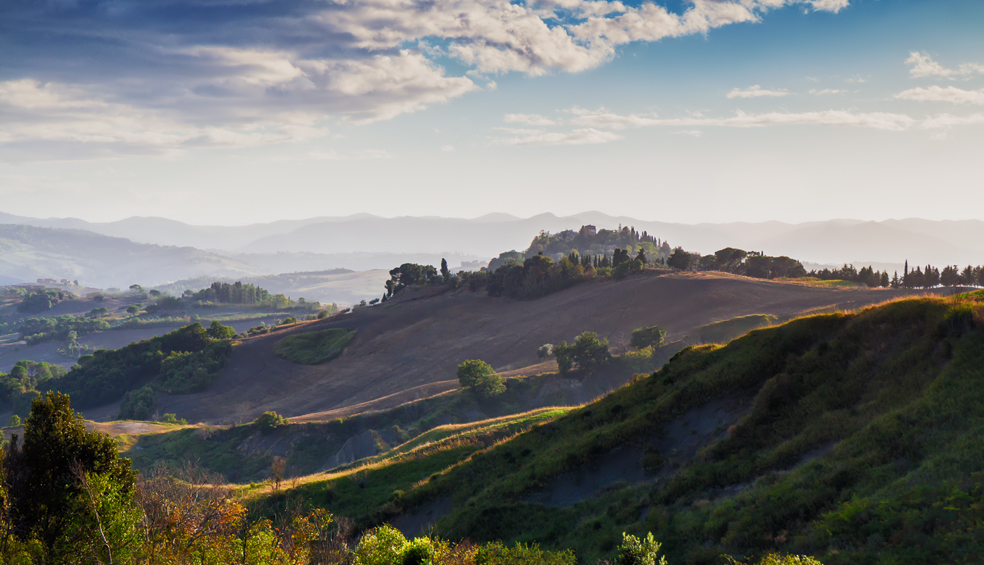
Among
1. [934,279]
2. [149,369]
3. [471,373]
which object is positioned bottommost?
→ [149,369]

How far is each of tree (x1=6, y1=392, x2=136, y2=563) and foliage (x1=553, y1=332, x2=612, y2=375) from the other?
67.5m

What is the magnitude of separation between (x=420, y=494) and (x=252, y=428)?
193ft

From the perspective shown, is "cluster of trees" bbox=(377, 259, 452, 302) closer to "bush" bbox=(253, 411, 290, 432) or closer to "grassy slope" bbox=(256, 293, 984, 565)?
"bush" bbox=(253, 411, 290, 432)

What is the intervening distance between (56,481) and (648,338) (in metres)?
81.1

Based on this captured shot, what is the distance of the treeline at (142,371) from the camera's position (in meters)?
115

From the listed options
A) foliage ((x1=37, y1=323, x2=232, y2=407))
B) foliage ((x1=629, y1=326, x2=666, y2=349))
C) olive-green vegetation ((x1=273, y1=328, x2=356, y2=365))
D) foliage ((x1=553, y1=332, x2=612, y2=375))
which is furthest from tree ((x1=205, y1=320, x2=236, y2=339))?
foliage ((x1=629, y1=326, x2=666, y2=349))

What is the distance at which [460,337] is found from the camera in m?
123

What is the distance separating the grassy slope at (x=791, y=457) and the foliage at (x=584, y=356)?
2063 inches

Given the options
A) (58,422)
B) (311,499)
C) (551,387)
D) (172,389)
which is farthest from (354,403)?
(58,422)

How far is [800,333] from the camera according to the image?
26.1 meters

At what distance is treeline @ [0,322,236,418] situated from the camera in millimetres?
115000

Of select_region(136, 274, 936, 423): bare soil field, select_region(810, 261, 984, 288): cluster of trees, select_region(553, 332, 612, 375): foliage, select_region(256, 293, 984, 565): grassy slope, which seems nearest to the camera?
select_region(256, 293, 984, 565): grassy slope

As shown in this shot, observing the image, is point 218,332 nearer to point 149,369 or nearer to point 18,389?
point 149,369

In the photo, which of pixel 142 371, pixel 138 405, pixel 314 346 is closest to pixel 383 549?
pixel 138 405
